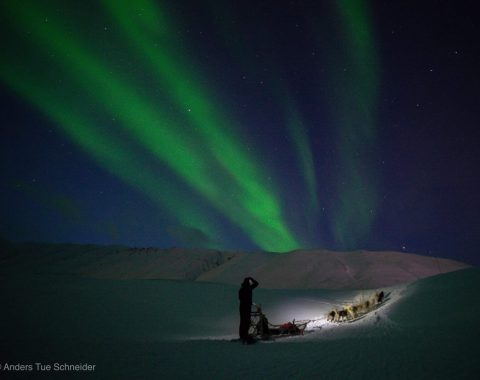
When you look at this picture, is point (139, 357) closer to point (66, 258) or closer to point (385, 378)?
point (385, 378)

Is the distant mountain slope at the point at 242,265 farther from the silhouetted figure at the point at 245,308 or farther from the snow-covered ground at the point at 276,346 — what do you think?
the silhouetted figure at the point at 245,308

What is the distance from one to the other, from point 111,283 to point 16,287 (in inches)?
273

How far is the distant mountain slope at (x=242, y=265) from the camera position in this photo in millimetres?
40812

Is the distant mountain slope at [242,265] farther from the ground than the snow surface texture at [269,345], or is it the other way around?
the distant mountain slope at [242,265]

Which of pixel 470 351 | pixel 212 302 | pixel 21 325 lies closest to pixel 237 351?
pixel 470 351

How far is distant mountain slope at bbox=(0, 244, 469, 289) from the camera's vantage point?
1607 inches

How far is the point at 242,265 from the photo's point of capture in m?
55.1

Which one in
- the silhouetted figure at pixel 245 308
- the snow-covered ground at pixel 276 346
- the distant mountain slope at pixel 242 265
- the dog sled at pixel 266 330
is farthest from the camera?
the distant mountain slope at pixel 242 265

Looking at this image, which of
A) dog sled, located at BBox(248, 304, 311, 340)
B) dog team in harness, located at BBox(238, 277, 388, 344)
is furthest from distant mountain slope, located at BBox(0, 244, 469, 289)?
dog sled, located at BBox(248, 304, 311, 340)

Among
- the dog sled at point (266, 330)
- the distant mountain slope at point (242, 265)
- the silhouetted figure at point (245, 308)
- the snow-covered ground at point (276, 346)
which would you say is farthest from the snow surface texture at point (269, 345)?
the distant mountain slope at point (242, 265)

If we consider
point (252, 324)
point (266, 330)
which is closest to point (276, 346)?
point (266, 330)

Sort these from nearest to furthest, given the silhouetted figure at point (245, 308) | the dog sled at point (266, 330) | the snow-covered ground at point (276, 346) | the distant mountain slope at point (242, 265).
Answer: the snow-covered ground at point (276, 346) < the silhouetted figure at point (245, 308) < the dog sled at point (266, 330) < the distant mountain slope at point (242, 265)

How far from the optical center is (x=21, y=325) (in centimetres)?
1301

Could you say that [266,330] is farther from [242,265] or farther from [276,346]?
[242,265]
